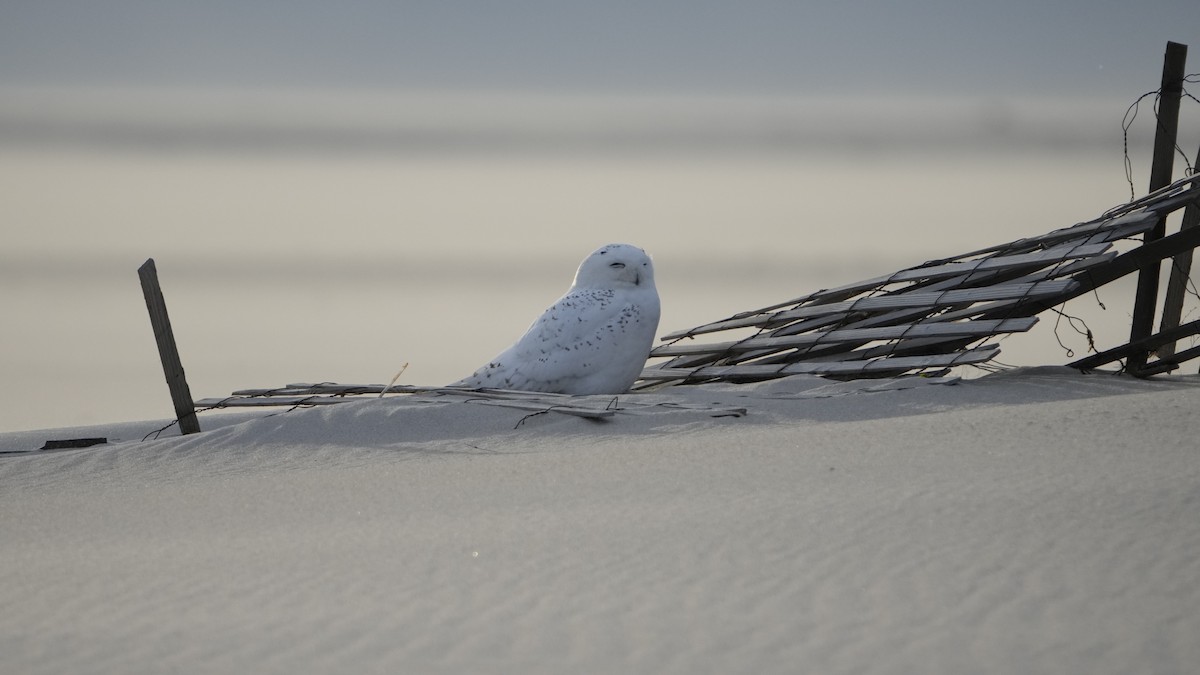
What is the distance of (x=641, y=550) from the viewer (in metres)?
3.23

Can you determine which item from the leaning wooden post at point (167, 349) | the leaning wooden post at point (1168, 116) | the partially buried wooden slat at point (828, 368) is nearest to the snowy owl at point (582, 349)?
the partially buried wooden slat at point (828, 368)

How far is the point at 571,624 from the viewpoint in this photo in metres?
2.75

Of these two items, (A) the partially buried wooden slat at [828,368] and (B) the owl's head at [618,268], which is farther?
(B) the owl's head at [618,268]

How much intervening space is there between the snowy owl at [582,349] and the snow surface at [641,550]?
0.84 meters

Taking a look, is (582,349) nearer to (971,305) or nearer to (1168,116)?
(971,305)

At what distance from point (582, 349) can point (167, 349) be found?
2057 mm

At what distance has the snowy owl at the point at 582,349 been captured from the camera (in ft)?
19.7

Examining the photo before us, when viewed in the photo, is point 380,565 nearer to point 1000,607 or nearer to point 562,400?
point 1000,607

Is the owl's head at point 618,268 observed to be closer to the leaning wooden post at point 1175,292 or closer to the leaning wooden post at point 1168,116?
the leaning wooden post at point 1168,116

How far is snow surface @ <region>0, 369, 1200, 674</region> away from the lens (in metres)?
2.61

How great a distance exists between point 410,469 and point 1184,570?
9.11ft

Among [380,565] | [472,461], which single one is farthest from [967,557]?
[472,461]

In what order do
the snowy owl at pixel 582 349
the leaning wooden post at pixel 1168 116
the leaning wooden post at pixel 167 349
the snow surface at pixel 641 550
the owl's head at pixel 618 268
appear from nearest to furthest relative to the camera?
the snow surface at pixel 641 550, the leaning wooden post at pixel 167 349, the snowy owl at pixel 582 349, the owl's head at pixel 618 268, the leaning wooden post at pixel 1168 116

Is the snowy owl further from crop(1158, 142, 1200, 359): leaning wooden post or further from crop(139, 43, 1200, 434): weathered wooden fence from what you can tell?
crop(1158, 142, 1200, 359): leaning wooden post
